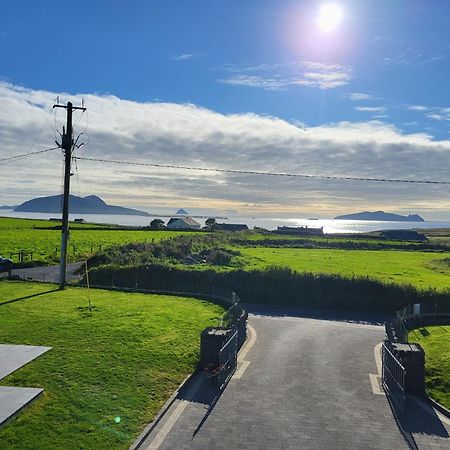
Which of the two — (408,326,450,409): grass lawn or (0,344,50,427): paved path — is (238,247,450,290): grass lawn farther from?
(0,344,50,427): paved path

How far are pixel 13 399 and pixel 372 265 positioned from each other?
37.8 m

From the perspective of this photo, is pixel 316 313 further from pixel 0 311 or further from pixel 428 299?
pixel 0 311

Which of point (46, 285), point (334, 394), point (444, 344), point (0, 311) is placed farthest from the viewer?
point (46, 285)

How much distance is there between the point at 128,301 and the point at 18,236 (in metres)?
46.8

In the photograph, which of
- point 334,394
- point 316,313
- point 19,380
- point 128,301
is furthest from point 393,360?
point 128,301

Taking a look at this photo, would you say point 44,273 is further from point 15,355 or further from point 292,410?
point 292,410

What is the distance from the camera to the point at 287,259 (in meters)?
45.7

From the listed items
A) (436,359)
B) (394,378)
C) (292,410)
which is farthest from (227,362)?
(436,359)

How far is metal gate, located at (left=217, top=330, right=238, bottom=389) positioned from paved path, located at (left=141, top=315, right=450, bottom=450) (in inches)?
12.9

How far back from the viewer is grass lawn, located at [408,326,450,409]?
15148 millimetres

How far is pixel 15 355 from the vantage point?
52.0ft

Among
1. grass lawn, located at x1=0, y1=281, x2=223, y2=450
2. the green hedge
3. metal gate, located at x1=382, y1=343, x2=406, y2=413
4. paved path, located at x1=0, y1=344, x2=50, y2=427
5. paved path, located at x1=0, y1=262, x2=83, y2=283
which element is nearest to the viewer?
grass lawn, located at x1=0, y1=281, x2=223, y2=450

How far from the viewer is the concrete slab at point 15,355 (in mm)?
14578

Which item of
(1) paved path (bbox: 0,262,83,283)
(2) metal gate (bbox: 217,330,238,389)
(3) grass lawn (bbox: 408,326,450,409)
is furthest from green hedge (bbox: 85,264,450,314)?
(2) metal gate (bbox: 217,330,238,389)
